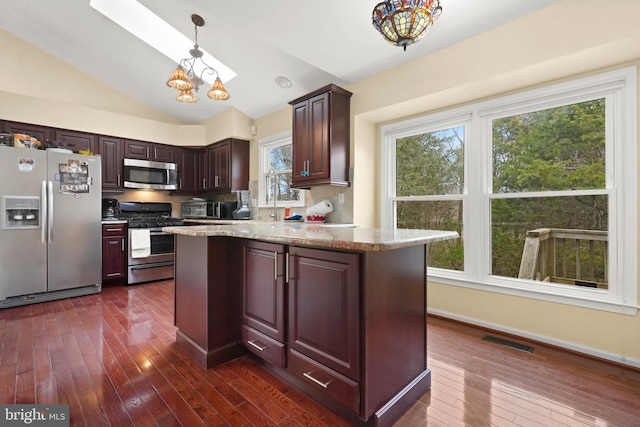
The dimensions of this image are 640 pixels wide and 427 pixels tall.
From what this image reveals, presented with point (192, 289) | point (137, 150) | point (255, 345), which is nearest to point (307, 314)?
point (255, 345)

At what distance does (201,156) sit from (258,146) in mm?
1312

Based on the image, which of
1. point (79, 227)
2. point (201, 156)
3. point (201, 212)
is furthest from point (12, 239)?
point (201, 156)

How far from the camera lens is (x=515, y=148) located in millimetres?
2707

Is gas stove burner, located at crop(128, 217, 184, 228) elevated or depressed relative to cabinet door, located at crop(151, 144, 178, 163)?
depressed

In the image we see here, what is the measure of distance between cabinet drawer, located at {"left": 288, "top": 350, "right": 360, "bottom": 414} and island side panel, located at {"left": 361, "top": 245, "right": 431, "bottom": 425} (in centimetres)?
6

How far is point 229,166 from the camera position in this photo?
15.8 ft

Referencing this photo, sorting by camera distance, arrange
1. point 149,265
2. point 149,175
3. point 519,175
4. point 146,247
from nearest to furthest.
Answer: point 519,175 < point 146,247 < point 149,265 < point 149,175

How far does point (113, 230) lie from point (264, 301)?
343 centimetres

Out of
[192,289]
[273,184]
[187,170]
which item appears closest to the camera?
[192,289]

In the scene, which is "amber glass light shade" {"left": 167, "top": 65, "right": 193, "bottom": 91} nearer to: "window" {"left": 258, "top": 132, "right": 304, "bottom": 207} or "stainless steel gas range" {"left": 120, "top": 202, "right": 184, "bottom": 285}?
"window" {"left": 258, "top": 132, "right": 304, "bottom": 207}

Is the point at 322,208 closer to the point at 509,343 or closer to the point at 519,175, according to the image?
the point at 519,175

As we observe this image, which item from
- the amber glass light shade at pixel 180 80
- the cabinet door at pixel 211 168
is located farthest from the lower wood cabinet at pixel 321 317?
the cabinet door at pixel 211 168

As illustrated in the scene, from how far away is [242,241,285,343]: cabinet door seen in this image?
1.80m

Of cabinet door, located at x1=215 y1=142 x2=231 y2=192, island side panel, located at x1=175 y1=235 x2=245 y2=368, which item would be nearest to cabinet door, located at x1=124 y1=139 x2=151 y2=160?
cabinet door, located at x1=215 y1=142 x2=231 y2=192
